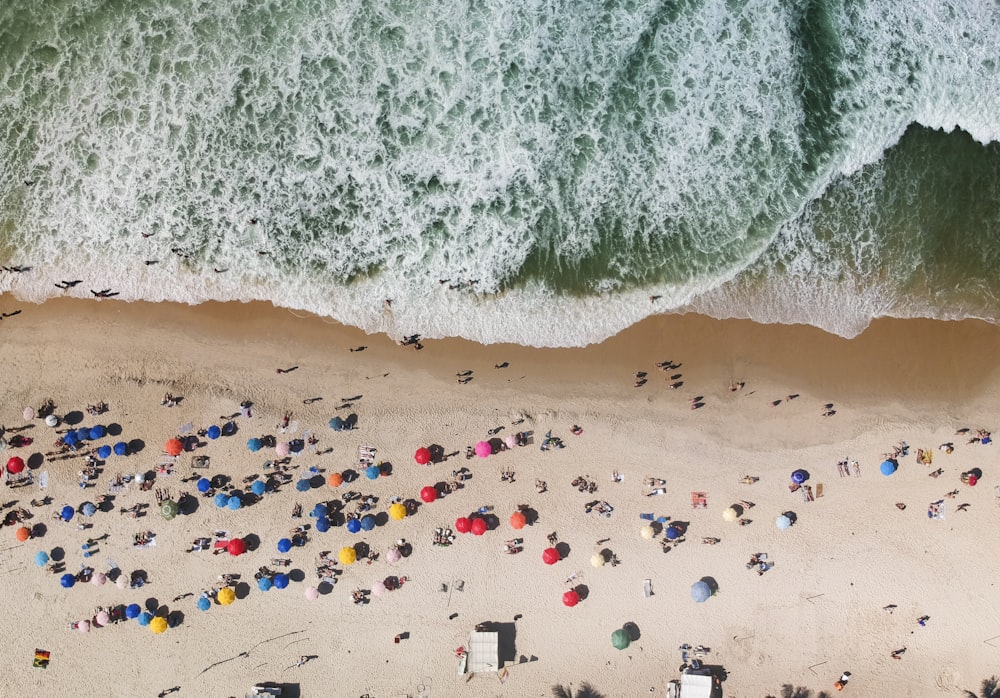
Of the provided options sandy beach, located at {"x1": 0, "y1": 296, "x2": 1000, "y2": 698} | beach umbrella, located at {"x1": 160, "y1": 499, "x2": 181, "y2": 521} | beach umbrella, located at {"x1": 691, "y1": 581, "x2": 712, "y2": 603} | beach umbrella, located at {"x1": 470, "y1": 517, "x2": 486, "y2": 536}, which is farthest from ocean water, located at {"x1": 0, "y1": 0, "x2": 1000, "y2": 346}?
beach umbrella, located at {"x1": 691, "y1": 581, "x2": 712, "y2": 603}

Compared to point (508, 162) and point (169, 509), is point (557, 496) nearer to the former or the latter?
point (508, 162)

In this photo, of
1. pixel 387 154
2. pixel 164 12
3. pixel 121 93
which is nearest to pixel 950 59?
pixel 387 154

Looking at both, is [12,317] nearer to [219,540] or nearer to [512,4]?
[219,540]

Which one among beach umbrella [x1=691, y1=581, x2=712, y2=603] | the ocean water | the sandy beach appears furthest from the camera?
the ocean water

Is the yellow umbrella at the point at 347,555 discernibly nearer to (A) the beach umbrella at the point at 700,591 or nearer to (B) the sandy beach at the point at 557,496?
(B) the sandy beach at the point at 557,496

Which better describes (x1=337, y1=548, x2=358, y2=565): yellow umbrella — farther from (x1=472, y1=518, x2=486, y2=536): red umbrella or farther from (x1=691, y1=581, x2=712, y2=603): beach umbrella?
(x1=691, y1=581, x2=712, y2=603): beach umbrella

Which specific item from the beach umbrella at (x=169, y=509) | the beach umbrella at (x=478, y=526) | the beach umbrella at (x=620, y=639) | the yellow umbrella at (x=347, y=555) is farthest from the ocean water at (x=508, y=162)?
the beach umbrella at (x=620, y=639)

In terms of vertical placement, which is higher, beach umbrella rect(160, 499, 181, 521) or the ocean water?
the ocean water
